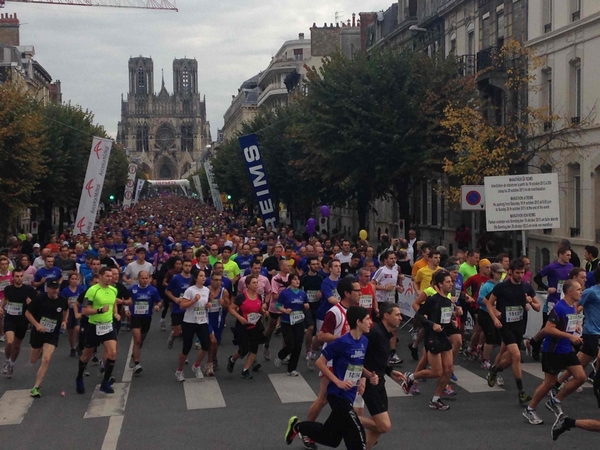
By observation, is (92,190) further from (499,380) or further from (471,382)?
(499,380)

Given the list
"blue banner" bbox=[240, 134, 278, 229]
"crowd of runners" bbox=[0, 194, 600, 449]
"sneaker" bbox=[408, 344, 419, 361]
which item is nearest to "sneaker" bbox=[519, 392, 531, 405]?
"crowd of runners" bbox=[0, 194, 600, 449]

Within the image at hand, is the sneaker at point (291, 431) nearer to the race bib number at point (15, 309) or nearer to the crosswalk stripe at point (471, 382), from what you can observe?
the crosswalk stripe at point (471, 382)

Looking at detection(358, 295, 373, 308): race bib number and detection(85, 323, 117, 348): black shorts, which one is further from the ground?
detection(358, 295, 373, 308): race bib number

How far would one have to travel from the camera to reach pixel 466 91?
2875 centimetres

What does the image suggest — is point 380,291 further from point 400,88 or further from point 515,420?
point 400,88

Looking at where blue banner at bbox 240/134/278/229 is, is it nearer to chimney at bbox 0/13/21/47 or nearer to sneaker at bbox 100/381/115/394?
sneaker at bbox 100/381/115/394

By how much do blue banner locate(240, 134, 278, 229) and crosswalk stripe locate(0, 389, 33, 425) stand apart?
60.9 feet

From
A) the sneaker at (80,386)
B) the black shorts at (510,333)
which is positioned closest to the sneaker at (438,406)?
the black shorts at (510,333)

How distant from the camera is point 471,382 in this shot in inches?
470

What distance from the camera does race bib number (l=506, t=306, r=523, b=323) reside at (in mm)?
10695

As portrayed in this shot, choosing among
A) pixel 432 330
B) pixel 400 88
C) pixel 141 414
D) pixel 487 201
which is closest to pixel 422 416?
pixel 432 330

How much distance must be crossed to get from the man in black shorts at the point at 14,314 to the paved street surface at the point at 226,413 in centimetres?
35

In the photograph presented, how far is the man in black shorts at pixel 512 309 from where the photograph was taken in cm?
1060

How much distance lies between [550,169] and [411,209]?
50.4ft
